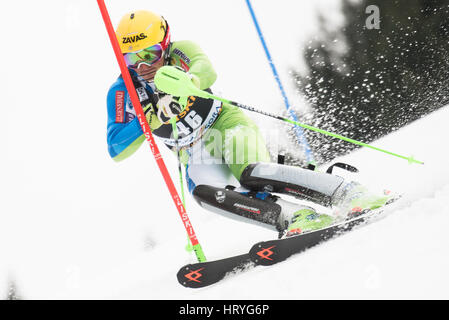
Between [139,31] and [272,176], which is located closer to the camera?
[272,176]

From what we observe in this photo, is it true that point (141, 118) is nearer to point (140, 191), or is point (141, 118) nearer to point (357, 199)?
point (357, 199)

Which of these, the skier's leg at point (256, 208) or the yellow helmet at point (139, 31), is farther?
the yellow helmet at point (139, 31)

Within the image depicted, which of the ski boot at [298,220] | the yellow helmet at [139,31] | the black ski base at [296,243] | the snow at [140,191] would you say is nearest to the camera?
the snow at [140,191]

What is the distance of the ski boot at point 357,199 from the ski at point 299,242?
58 millimetres

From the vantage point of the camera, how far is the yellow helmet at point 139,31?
2.46 meters

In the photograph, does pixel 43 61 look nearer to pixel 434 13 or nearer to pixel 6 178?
pixel 6 178

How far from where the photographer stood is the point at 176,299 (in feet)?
6.86

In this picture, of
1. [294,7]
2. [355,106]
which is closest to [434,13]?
Result: [355,106]

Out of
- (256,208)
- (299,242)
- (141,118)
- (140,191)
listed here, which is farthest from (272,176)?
(140,191)

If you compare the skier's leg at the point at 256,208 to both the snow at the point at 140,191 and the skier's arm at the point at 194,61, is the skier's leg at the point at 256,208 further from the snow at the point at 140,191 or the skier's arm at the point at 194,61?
the skier's arm at the point at 194,61

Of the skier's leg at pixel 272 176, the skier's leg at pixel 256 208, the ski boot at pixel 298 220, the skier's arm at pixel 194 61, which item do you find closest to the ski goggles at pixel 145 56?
the skier's arm at pixel 194 61

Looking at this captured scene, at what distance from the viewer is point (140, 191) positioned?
9.14m

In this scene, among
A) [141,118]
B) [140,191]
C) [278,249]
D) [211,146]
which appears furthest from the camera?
[140,191]

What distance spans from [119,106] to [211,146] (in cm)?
64
